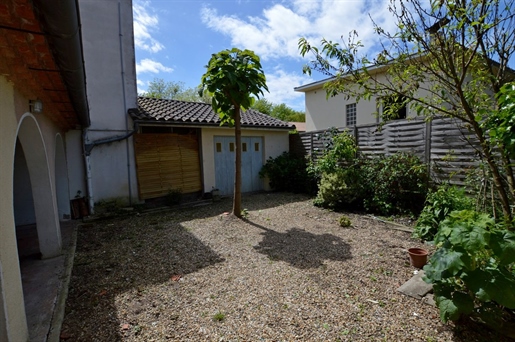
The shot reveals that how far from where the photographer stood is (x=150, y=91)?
117ft

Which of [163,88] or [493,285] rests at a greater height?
[163,88]

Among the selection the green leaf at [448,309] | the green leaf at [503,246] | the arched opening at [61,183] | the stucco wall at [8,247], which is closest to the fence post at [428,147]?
the green leaf at [503,246]

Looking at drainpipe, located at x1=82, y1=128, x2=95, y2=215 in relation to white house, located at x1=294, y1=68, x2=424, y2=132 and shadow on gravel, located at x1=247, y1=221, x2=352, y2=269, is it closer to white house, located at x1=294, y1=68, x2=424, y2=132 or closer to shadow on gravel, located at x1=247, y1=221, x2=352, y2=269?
shadow on gravel, located at x1=247, y1=221, x2=352, y2=269

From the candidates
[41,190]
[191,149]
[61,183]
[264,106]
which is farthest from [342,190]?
[264,106]

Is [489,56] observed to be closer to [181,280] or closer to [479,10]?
[479,10]

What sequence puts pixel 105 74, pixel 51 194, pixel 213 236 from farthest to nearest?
1. pixel 105 74
2. pixel 213 236
3. pixel 51 194

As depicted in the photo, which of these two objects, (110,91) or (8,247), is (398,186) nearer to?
(8,247)

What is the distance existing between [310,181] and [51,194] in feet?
26.0

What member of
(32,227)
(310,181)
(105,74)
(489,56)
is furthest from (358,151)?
(32,227)

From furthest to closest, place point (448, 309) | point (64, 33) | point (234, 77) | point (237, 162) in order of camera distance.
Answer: point (237, 162) → point (234, 77) → point (448, 309) → point (64, 33)

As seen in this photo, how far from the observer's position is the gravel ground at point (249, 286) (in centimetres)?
261

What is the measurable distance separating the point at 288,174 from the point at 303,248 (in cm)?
603

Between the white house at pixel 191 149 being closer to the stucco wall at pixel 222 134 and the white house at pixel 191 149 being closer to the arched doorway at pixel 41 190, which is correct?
the stucco wall at pixel 222 134

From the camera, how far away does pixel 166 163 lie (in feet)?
29.6
